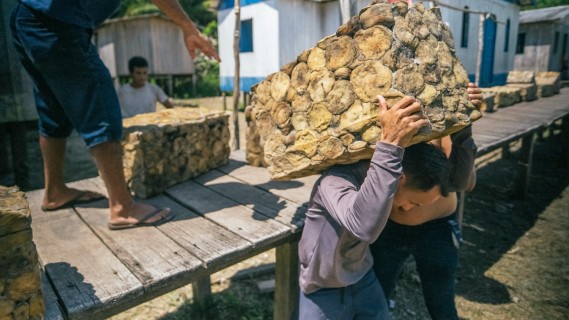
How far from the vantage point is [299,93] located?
1.90 m

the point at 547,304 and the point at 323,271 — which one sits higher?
the point at 323,271

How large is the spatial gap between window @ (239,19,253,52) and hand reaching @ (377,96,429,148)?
35.0 feet

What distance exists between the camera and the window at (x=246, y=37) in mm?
11609

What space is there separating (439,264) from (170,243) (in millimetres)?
1524

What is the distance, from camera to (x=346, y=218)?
1.52 meters

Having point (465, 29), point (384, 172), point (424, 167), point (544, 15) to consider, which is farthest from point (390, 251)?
point (544, 15)

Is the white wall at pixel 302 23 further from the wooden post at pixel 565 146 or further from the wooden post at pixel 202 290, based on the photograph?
the wooden post at pixel 202 290

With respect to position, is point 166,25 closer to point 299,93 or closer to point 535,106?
point 535,106

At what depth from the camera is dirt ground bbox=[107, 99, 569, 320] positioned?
326cm

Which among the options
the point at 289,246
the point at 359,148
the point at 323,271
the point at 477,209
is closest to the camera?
the point at 359,148

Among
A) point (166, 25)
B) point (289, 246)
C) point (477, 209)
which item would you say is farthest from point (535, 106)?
point (166, 25)

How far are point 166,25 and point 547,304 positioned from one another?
634 inches

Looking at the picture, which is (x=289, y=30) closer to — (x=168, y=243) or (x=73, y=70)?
(x=73, y=70)

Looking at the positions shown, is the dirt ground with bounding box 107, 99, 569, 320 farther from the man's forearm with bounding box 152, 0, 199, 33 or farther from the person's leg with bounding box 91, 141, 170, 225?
the man's forearm with bounding box 152, 0, 199, 33
